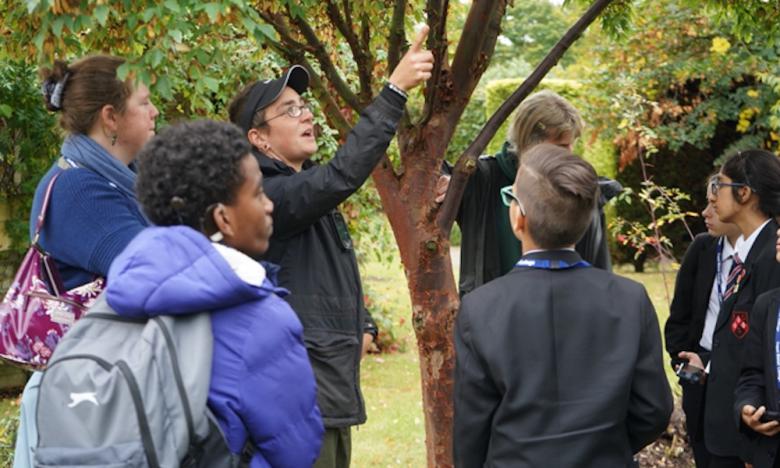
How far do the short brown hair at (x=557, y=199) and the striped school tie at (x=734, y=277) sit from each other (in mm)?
1693

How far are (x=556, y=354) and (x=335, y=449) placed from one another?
1044 millimetres

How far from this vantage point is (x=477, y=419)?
111 inches

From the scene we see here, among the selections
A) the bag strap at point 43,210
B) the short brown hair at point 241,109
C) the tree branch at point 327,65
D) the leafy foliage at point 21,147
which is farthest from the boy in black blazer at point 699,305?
the leafy foliage at point 21,147

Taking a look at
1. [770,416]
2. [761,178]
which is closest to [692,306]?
[761,178]

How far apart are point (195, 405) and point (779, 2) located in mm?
3807

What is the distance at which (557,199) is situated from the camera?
2.85 m

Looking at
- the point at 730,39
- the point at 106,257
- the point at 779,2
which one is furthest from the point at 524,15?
the point at 106,257

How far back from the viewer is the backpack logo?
7.14ft

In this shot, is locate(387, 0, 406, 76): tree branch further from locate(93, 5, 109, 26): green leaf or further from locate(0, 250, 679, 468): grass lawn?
locate(0, 250, 679, 468): grass lawn

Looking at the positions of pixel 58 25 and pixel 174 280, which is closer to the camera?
pixel 174 280

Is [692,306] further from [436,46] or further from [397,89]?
[397,89]

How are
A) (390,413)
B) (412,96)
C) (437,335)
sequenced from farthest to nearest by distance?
(412,96) → (390,413) → (437,335)

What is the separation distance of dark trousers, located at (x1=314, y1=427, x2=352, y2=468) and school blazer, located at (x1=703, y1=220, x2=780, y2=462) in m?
1.67

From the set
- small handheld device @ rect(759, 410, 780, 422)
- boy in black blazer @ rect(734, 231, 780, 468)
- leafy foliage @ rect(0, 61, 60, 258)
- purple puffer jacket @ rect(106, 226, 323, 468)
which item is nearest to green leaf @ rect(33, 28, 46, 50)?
purple puffer jacket @ rect(106, 226, 323, 468)
